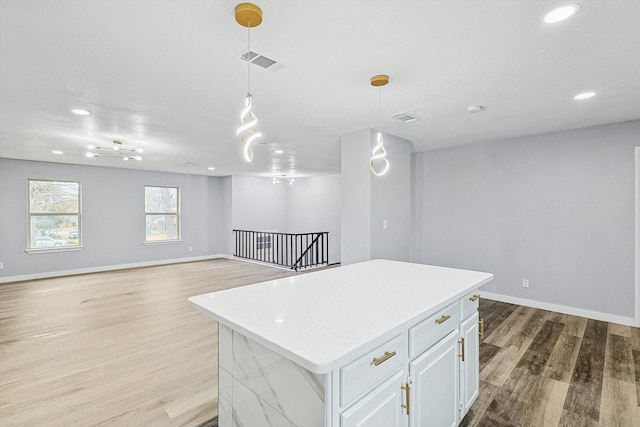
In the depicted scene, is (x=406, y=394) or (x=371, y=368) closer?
(x=371, y=368)

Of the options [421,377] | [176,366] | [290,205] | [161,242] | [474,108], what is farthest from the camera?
[290,205]

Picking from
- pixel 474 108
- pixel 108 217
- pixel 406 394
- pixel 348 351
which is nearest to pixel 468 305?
pixel 406 394

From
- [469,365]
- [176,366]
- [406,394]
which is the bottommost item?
[176,366]

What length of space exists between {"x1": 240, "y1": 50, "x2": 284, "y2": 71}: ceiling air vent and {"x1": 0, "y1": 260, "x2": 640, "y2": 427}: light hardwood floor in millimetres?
2529

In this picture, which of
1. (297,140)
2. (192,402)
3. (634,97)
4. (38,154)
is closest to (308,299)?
(192,402)

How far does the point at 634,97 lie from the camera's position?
2.98 metres

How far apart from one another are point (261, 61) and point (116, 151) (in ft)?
13.9

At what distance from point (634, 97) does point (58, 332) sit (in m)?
6.64

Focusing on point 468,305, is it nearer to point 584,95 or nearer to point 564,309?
point 584,95

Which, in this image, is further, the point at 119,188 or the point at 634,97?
the point at 119,188

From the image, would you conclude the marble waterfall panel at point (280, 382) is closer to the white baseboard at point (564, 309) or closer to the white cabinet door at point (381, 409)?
the white cabinet door at point (381, 409)

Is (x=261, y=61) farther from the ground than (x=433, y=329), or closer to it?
farther from the ground

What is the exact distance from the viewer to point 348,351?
1103 mm

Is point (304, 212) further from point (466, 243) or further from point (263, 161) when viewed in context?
point (466, 243)
